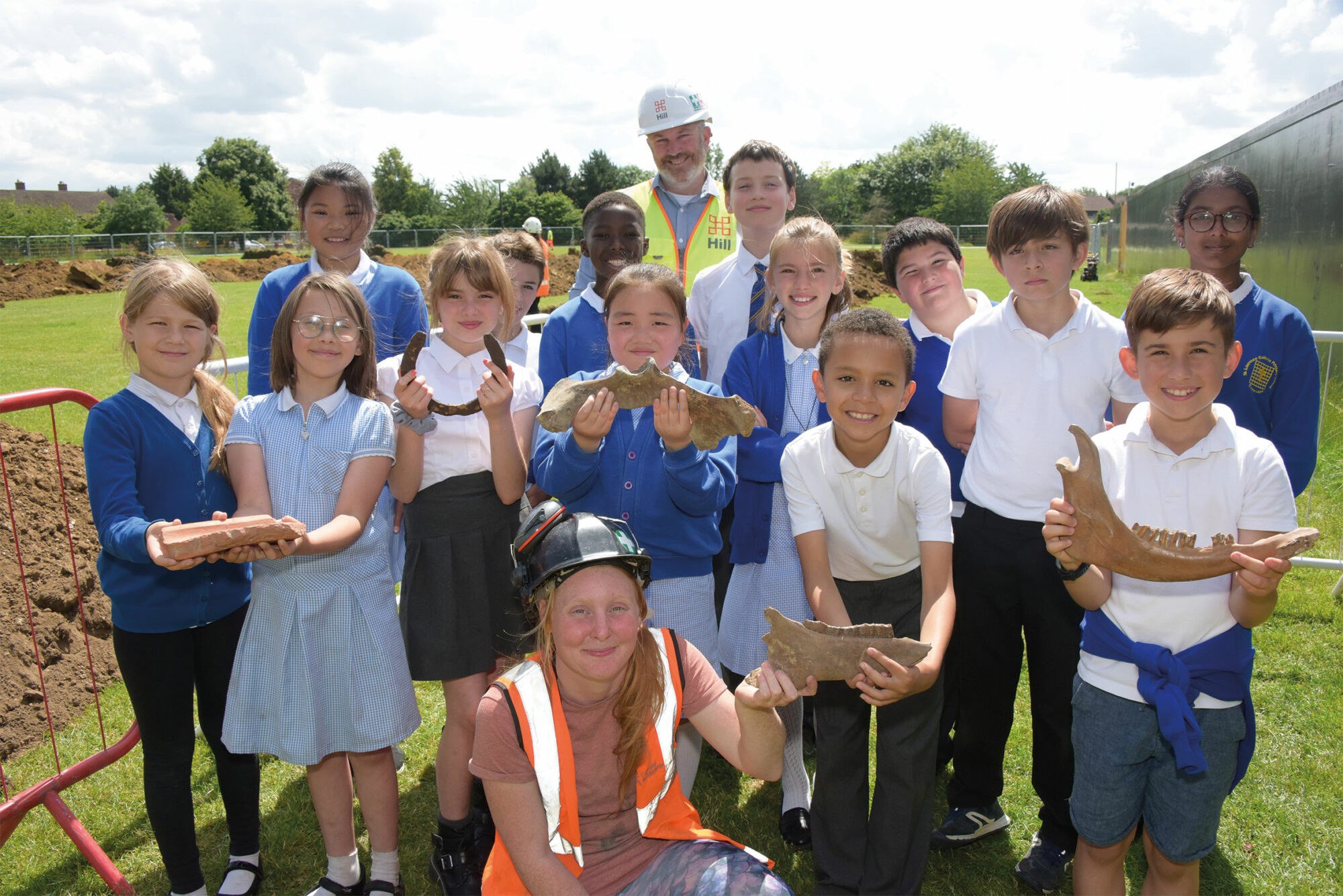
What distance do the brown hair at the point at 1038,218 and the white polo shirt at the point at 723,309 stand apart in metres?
1.16

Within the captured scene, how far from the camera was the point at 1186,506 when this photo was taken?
241 cm

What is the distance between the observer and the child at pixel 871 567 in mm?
2699

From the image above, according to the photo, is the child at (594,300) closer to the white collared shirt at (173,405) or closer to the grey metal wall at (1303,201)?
the white collared shirt at (173,405)

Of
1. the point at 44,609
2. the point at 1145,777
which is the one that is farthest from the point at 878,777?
the point at 44,609

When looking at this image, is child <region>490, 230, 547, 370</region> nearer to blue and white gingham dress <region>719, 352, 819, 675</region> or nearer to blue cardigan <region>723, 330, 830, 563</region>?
blue cardigan <region>723, 330, 830, 563</region>

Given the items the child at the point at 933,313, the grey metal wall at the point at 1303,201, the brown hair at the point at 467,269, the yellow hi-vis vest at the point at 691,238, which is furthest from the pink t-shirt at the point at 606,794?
the grey metal wall at the point at 1303,201

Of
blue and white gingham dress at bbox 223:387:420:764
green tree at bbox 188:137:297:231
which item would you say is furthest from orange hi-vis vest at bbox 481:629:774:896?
green tree at bbox 188:137:297:231

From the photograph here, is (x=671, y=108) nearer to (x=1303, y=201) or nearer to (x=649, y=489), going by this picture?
(x=649, y=489)

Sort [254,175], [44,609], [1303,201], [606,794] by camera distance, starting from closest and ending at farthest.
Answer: [606,794] → [44,609] → [1303,201] → [254,175]

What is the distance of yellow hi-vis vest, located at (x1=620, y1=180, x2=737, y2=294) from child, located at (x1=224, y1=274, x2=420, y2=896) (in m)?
2.39

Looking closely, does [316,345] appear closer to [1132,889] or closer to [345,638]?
[345,638]

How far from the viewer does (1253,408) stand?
119 inches

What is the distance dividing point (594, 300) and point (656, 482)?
3.76 ft

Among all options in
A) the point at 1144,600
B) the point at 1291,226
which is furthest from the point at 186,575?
the point at 1291,226
